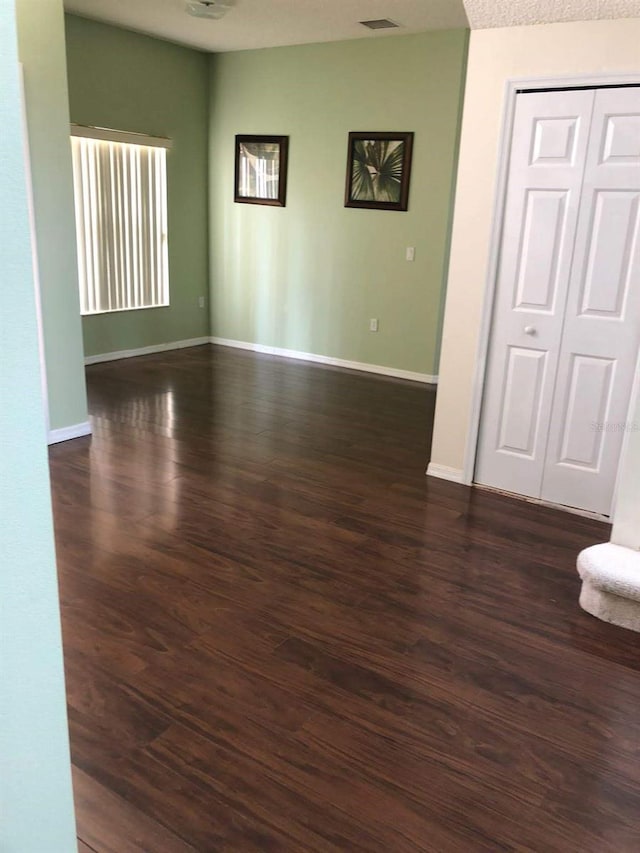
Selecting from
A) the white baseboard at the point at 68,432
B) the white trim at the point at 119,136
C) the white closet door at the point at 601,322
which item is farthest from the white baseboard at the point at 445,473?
the white trim at the point at 119,136

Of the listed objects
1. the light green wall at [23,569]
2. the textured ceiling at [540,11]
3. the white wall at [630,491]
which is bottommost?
the white wall at [630,491]

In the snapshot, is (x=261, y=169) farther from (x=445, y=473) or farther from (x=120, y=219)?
(x=445, y=473)

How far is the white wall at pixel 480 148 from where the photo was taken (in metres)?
3.04

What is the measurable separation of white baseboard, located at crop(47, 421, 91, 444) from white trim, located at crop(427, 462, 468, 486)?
212cm

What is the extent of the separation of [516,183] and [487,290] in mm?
520

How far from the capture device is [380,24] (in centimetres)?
522

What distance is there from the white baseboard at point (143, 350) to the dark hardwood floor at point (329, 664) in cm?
230

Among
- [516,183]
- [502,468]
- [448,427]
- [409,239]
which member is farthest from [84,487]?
[409,239]

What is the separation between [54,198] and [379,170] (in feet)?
9.76

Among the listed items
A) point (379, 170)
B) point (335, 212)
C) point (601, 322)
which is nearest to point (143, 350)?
point (335, 212)

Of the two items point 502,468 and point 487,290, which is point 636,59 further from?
point 502,468

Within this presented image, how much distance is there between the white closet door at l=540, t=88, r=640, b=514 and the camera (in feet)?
10.2

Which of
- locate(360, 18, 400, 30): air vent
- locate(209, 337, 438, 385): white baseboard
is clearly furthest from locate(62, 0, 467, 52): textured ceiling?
locate(209, 337, 438, 385): white baseboard

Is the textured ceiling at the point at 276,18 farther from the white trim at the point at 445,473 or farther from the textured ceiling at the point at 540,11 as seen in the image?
the white trim at the point at 445,473
